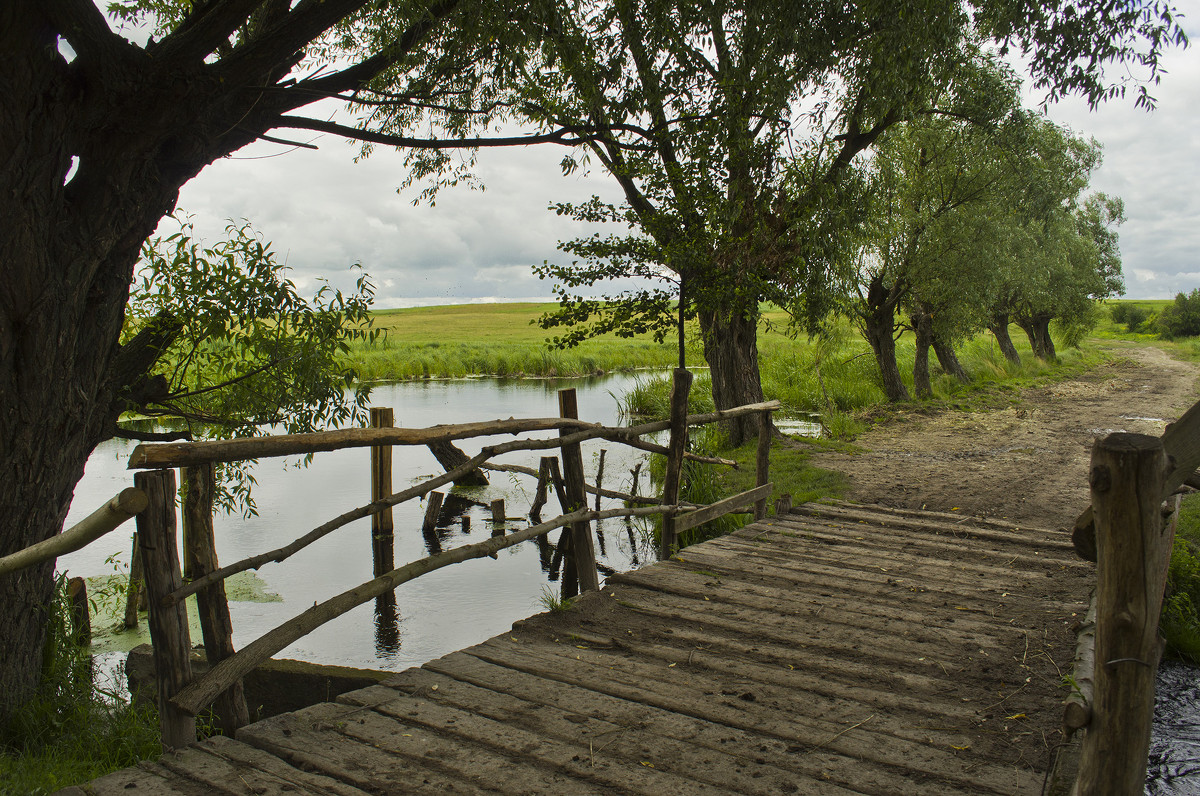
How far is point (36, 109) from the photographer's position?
4.95m

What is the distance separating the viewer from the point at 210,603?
12.3 feet

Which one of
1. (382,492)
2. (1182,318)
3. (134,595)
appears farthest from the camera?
(1182,318)

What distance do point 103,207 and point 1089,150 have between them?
4235 cm

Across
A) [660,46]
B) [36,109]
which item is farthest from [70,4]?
[660,46]

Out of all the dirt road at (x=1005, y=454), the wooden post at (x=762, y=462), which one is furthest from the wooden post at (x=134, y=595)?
the dirt road at (x=1005, y=454)

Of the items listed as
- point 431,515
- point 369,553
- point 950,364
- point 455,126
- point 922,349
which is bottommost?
point 369,553

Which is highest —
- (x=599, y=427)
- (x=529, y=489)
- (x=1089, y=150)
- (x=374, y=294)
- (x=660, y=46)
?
(x=1089, y=150)

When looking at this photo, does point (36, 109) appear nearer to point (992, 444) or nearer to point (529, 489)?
point (529, 489)

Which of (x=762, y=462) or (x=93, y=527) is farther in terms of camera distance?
(x=762, y=462)

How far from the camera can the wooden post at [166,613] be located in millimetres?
3209

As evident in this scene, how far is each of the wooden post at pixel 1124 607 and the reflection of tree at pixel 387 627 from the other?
719 centimetres

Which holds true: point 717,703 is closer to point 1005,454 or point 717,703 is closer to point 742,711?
point 742,711

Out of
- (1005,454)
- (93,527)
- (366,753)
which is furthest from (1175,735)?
(1005,454)

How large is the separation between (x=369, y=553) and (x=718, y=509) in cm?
675
